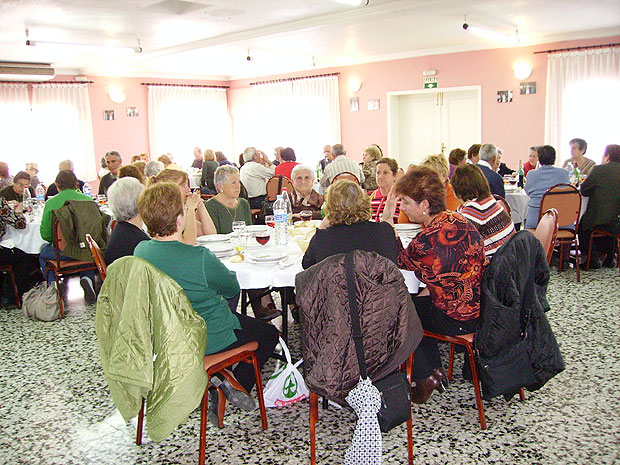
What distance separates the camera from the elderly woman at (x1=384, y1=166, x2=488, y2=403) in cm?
267

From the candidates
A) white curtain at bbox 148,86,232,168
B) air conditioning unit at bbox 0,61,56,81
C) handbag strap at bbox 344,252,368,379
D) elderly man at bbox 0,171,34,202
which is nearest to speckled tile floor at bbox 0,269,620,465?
handbag strap at bbox 344,252,368,379

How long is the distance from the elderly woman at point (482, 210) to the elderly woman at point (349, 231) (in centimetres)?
74

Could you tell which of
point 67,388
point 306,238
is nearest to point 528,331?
point 306,238

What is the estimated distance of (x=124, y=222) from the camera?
329 cm

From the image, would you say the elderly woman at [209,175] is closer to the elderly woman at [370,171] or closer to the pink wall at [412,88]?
the pink wall at [412,88]

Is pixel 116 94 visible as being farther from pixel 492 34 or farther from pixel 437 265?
pixel 437 265

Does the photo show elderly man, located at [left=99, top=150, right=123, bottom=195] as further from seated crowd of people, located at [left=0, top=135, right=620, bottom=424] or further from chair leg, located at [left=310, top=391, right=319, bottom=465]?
chair leg, located at [left=310, top=391, right=319, bottom=465]

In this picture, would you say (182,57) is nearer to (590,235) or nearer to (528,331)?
(590,235)

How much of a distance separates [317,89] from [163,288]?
10400 mm

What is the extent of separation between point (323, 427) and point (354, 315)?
0.98m

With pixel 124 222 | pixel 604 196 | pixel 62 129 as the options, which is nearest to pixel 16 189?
pixel 124 222

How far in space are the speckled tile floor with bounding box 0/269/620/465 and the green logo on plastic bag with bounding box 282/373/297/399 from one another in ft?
0.39

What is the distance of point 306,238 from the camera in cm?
343

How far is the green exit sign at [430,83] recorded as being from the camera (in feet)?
33.9
